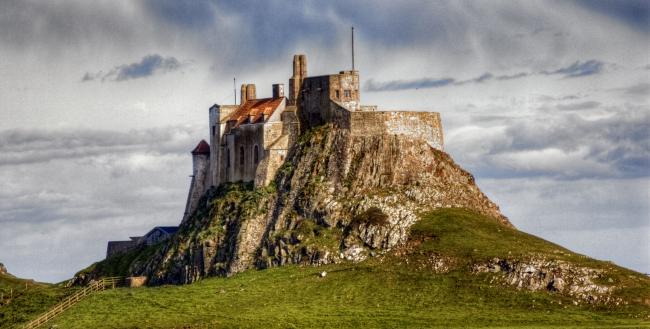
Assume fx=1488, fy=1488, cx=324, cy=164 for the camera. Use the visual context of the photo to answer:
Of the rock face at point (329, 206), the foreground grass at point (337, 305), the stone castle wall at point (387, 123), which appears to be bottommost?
the foreground grass at point (337, 305)

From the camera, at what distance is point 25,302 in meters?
176

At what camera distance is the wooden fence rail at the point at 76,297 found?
160625 millimetres

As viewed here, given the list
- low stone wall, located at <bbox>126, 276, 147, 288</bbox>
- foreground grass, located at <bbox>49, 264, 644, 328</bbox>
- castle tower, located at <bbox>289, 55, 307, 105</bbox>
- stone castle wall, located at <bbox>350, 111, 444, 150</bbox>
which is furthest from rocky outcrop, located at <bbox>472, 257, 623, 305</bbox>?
low stone wall, located at <bbox>126, 276, 147, 288</bbox>

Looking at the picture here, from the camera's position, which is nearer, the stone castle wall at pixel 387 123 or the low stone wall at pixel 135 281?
the stone castle wall at pixel 387 123

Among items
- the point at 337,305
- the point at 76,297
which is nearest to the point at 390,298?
the point at 337,305

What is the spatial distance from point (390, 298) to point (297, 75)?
140 ft

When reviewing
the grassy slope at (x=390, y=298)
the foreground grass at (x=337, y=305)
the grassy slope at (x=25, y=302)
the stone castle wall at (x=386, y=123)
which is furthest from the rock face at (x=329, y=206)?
the grassy slope at (x=25, y=302)

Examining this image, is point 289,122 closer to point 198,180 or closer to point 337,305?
point 198,180

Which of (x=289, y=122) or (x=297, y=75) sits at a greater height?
(x=297, y=75)

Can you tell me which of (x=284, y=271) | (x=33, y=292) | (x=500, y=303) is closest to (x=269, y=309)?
(x=284, y=271)

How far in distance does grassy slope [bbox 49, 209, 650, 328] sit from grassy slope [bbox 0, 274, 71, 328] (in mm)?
6947

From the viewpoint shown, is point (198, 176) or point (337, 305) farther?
point (198, 176)

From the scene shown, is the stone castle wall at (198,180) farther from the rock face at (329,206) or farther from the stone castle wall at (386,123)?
the stone castle wall at (386,123)

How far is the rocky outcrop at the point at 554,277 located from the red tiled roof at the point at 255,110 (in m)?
43.0
